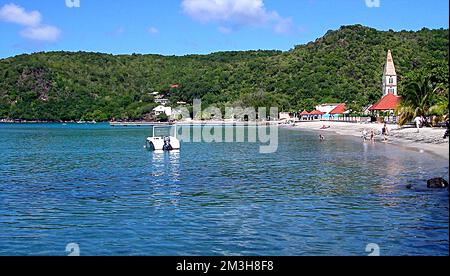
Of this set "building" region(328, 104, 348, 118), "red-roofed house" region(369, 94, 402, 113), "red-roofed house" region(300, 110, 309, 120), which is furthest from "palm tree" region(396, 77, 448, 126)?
"red-roofed house" region(300, 110, 309, 120)

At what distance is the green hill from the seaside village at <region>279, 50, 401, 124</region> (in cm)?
242

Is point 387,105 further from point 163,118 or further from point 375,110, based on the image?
point 163,118

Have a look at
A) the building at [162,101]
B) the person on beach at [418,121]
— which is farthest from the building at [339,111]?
the building at [162,101]

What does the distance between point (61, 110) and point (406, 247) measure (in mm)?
190110

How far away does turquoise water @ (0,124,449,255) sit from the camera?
12.9m

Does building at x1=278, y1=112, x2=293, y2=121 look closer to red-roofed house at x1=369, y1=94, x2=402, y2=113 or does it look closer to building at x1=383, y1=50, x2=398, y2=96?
building at x1=383, y1=50, x2=398, y2=96

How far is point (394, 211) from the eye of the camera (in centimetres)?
1622

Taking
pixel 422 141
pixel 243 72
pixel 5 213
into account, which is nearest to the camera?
pixel 5 213

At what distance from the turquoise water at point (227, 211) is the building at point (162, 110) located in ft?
472

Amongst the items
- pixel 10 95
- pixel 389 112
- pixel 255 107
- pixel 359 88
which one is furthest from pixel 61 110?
pixel 389 112

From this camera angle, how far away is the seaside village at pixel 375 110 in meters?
82.3

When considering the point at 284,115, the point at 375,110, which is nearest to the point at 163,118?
the point at 284,115

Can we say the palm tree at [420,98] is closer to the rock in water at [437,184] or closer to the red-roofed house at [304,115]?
the rock in water at [437,184]
